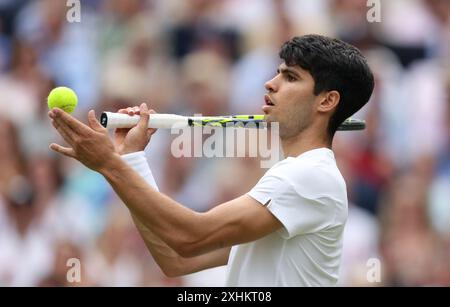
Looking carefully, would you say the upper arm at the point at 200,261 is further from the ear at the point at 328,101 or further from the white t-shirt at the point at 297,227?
the ear at the point at 328,101

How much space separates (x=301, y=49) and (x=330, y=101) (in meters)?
0.28

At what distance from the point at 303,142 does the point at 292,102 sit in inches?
7.6

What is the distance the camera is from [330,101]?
4551 mm

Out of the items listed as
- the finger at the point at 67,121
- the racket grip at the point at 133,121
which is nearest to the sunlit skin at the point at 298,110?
the racket grip at the point at 133,121

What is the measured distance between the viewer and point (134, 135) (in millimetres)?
4449

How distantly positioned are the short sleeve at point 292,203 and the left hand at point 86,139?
2.17 feet

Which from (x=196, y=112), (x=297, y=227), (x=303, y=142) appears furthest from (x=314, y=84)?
(x=196, y=112)

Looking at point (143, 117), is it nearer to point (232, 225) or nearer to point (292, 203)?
point (232, 225)

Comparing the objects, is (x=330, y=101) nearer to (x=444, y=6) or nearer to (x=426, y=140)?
(x=426, y=140)

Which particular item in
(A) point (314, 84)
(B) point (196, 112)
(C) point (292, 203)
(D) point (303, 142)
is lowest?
(C) point (292, 203)

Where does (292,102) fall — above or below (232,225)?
above

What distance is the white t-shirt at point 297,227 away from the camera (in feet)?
13.8

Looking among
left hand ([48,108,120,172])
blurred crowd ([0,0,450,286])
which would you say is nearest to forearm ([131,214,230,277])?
left hand ([48,108,120,172])
